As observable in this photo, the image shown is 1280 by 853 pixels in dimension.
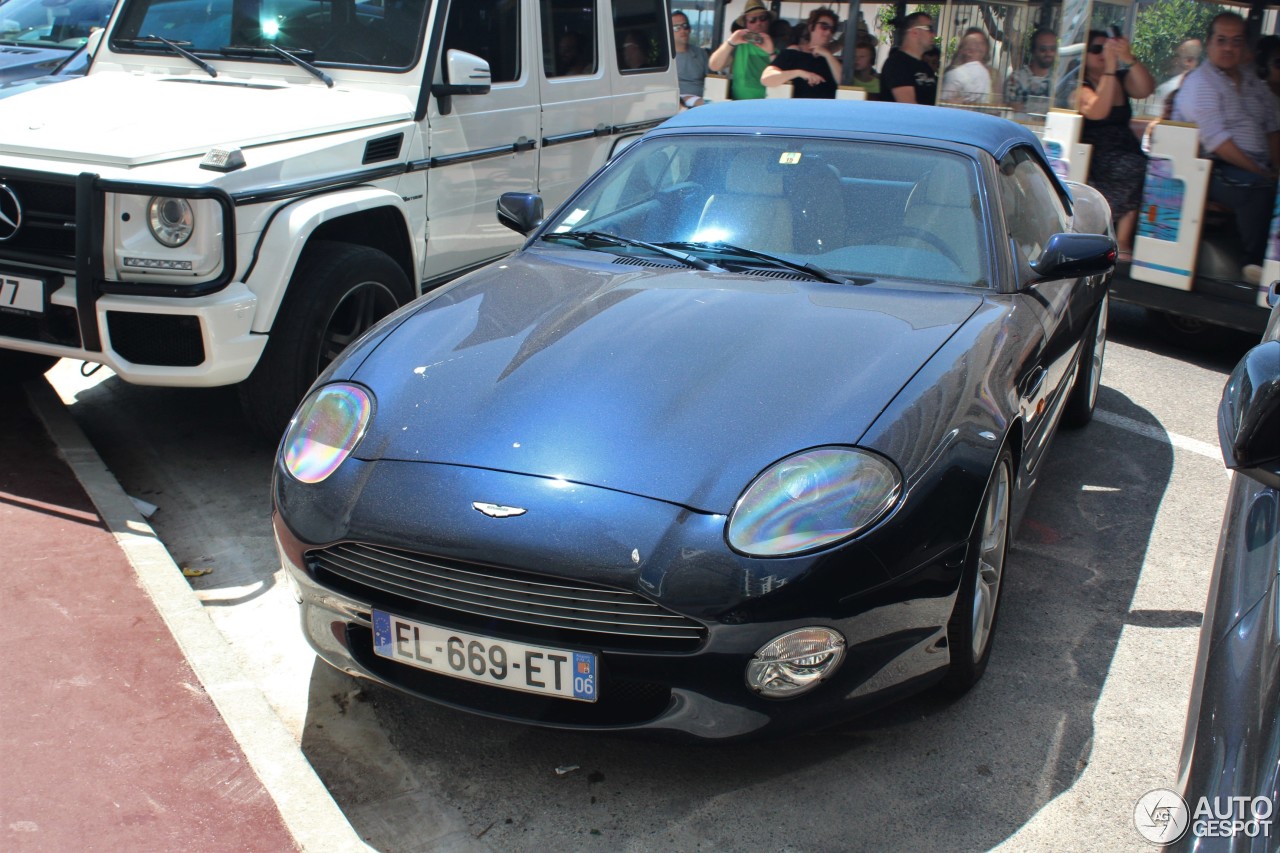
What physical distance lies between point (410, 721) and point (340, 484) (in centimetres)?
72

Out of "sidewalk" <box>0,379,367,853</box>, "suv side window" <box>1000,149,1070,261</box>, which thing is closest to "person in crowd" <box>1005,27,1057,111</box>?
"suv side window" <box>1000,149,1070,261</box>

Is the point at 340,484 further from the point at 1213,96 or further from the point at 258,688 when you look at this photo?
the point at 1213,96

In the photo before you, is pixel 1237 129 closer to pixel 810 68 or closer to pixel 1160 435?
pixel 1160 435

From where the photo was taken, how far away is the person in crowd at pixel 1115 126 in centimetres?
727

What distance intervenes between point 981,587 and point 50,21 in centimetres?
871

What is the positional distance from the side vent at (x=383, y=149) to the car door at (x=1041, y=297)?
2.47 metres

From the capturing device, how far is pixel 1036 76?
8.37 meters

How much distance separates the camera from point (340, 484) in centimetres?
300

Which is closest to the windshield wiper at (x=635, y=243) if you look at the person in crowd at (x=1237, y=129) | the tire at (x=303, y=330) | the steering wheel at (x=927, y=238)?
the steering wheel at (x=927, y=238)

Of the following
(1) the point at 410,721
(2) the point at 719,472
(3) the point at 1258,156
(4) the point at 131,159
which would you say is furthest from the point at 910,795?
(3) the point at 1258,156

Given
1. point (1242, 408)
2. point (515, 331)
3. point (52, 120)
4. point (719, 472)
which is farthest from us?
point (52, 120)

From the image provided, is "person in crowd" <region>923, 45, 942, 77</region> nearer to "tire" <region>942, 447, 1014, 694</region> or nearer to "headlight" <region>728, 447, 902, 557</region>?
"tire" <region>942, 447, 1014, 694</region>

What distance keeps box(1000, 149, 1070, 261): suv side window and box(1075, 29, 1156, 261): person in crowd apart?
97.6 inches

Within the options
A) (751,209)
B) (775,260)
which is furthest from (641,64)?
(775,260)
